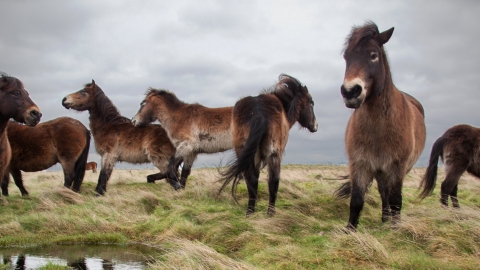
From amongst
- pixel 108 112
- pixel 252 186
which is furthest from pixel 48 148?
pixel 252 186

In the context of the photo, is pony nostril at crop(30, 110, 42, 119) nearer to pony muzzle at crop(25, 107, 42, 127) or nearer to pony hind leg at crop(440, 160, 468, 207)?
pony muzzle at crop(25, 107, 42, 127)

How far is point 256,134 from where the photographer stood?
712 cm

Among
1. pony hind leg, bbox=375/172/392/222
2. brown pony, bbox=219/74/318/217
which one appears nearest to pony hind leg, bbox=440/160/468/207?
pony hind leg, bbox=375/172/392/222

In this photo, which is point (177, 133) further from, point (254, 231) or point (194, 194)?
point (254, 231)

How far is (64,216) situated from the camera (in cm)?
757

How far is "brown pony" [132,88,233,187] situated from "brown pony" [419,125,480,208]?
15.5 ft

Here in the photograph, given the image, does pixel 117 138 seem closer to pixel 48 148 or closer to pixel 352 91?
pixel 48 148

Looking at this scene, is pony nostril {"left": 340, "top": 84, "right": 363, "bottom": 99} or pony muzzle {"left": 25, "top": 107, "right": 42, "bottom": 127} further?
pony muzzle {"left": 25, "top": 107, "right": 42, "bottom": 127}

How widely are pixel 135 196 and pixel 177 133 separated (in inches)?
102

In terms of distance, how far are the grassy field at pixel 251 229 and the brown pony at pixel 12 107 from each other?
4.30 ft

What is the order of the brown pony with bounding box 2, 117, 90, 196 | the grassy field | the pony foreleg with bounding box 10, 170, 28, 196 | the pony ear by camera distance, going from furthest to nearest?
the pony foreleg with bounding box 10, 170, 28, 196
the brown pony with bounding box 2, 117, 90, 196
the pony ear
the grassy field

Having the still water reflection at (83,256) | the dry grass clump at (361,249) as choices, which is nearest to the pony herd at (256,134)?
the dry grass clump at (361,249)

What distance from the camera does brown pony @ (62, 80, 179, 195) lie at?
11.5 meters

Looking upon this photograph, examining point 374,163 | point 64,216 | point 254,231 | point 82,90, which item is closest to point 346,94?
point 374,163
